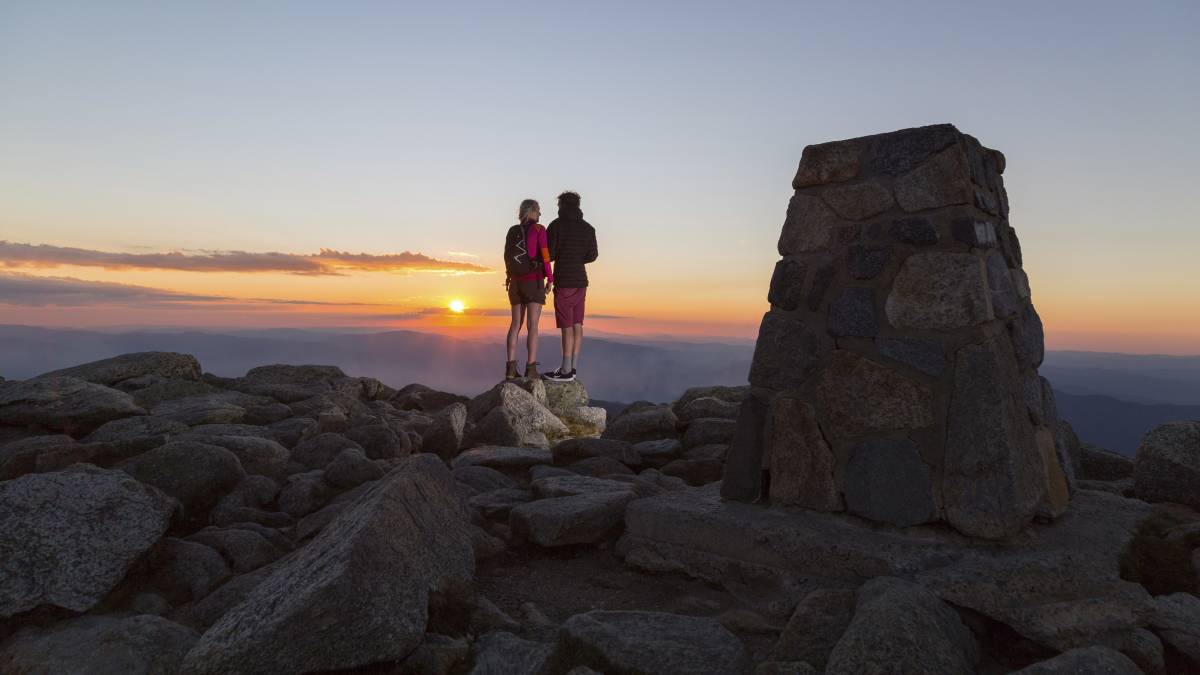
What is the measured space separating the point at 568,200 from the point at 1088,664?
349 inches

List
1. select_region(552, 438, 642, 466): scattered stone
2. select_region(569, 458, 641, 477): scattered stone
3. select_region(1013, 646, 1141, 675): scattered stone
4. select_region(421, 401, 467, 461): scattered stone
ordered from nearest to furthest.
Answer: select_region(1013, 646, 1141, 675): scattered stone < select_region(569, 458, 641, 477): scattered stone < select_region(552, 438, 642, 466): scattered stone < select_region(421, 401, 467, 461): scattered stone

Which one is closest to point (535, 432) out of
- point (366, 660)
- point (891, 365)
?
point (891, 365)

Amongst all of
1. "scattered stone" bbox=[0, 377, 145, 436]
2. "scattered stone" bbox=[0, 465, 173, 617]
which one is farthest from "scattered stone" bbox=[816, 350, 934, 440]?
"scattered stone" bbox=[0, 377, 145, 436]

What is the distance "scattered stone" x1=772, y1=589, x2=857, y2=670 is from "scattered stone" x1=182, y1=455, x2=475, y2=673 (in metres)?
1.71

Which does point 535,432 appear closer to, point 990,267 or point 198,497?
point 198,497

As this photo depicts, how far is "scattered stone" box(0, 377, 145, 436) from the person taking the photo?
786 cm

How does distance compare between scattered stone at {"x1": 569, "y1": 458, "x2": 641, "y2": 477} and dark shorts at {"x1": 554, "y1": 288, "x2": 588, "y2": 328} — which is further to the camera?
dark shorts at {"x1": 554, "y1": 288, "x2": 588, "y2": 328}

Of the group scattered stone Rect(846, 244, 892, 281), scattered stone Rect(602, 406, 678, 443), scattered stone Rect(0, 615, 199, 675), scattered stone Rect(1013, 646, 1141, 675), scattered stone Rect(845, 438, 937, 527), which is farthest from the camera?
scattered stone Rect(602, 406, 678, 443)

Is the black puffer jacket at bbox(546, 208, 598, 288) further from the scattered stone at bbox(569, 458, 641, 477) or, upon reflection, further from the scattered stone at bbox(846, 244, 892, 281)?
the scattered stone at bbox(846, 244, 892, 281)

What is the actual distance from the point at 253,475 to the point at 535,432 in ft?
12.2

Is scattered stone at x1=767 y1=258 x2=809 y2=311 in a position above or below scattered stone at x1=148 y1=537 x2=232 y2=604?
above

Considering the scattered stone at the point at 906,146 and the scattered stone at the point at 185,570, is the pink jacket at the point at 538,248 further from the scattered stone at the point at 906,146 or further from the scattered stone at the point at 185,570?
the scattered stone at the point at 185,570

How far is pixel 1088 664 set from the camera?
10.5 feet

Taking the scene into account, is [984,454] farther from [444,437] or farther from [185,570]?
[444,437]
